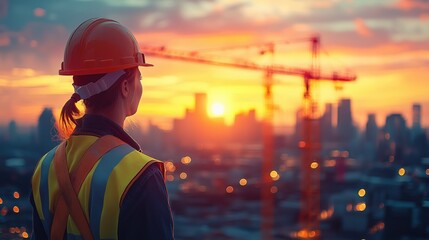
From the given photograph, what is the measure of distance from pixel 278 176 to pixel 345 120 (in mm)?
4556

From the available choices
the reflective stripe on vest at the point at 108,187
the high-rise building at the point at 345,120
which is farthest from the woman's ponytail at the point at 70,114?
the high-rise building at the point at 345,120

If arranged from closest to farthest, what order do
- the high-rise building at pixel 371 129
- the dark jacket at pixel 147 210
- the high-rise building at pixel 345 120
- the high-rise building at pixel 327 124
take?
the dark jacket at pixel 147 210
the high-rise building at pixel 371 129
the high-rise building at pixel 345 120
the high-rise building at pixel 327 124

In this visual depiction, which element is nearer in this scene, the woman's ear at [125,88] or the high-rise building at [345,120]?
the woman's ear at [125,88]

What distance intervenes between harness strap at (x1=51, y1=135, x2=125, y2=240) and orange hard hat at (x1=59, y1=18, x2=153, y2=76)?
4.4 inches

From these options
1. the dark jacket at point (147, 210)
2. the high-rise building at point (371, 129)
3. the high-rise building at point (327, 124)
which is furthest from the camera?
the high-rise building at point (327, 124)

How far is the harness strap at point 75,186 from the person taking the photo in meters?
0.78

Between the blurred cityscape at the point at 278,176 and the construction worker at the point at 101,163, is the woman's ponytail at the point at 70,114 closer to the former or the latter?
the construction worker at the point at 101,163

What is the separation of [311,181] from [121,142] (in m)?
14.4

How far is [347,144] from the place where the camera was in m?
13.8

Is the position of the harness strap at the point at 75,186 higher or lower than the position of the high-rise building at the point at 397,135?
higher

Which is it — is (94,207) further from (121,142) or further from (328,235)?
(328,235)

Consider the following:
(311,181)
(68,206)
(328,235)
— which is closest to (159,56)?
(311,181)

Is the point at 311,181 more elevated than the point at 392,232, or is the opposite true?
the point at 392,232

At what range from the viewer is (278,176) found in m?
16.8
